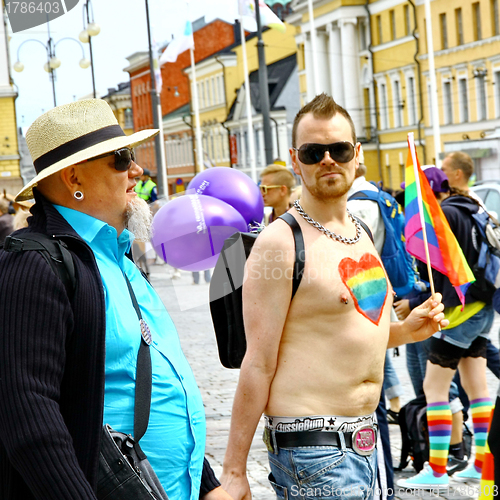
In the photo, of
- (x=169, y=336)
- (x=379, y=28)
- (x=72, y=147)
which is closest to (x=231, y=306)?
(x=169, y=336)

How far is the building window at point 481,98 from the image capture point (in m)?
43.3

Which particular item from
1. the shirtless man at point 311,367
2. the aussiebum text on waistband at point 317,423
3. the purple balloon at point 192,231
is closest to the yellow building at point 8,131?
the purple balloon at point 192,231

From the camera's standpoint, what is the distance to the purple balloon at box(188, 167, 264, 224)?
5059 millimetres

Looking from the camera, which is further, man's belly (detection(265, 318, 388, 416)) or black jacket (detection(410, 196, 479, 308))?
black jacket (detection(410, 196, 479, 308))

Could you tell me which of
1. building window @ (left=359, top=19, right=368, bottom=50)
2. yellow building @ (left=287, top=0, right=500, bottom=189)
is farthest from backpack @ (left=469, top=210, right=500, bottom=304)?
building window @ (left=359, top=19, right=368, bottom=50)

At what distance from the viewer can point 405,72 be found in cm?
5059

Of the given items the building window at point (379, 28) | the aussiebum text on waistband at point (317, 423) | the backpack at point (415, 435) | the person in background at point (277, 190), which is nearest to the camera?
the aussiebum text on waistband at point (317, 423)

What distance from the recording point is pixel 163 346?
2.44m

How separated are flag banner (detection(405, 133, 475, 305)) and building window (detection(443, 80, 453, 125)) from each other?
43951 mm

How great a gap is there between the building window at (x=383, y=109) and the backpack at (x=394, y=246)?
50072 millimetres

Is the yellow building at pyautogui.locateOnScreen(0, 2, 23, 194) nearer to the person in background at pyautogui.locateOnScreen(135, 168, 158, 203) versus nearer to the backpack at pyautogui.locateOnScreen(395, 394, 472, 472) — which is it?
the person in background at pyautogui.locateOnScreen(135, 168, 158, 203)

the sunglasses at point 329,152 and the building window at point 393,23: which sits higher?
the building window at point 393,23

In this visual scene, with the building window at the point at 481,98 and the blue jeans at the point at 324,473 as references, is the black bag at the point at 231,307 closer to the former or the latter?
the blue jeans at the point at 324,473

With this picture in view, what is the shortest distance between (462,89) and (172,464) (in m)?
45.5
